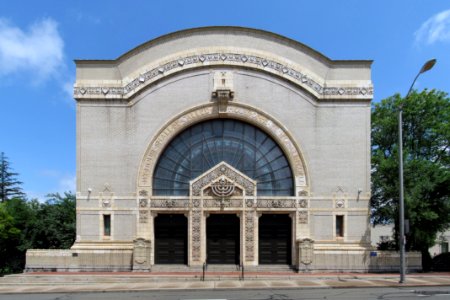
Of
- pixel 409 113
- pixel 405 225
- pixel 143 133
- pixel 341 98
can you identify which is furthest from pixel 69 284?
pixel 409 113

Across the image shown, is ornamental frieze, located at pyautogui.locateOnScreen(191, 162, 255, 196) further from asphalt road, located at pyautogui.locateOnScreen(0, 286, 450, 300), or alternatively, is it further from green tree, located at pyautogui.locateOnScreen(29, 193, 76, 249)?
green tree, located at pyautogui.locateOnScreen(29, 193, 76, 249)

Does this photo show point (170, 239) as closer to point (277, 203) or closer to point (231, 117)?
point (277, 203)

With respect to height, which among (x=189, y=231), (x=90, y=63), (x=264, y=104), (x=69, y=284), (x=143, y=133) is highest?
(x=90, y=63)

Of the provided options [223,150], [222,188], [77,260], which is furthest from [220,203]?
[77,260]

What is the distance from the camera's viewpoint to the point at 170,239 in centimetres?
2534

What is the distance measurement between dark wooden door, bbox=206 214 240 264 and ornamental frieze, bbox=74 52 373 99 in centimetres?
932

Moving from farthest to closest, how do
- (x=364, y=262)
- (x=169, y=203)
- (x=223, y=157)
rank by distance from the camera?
(x=223, y=157), (x=169, y=203), (x=364, y=262)

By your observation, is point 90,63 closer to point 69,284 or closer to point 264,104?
point 264,104

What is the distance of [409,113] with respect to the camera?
30.9 m

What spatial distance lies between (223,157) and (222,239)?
5.08 m

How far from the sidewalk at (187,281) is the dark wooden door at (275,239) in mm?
2011

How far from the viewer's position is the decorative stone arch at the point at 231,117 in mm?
25094

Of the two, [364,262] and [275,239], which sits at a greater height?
[275,239]

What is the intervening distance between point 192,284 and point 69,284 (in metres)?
6.12
